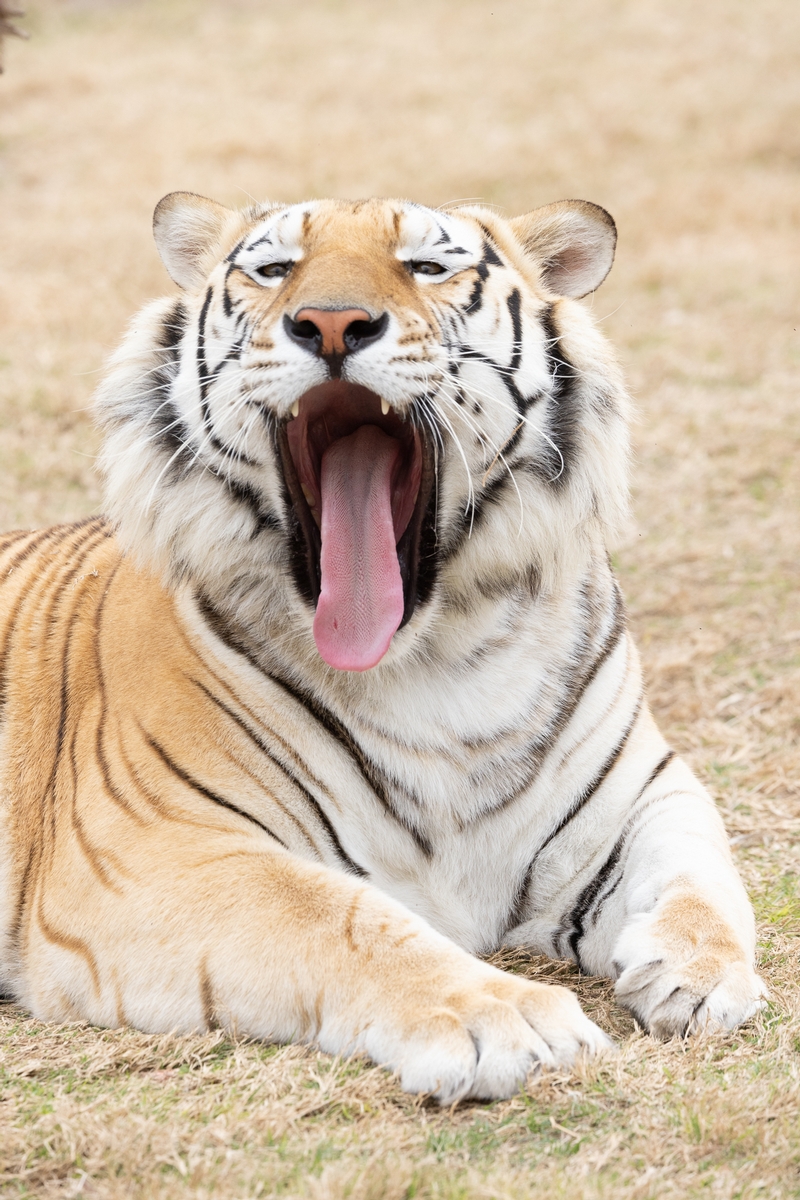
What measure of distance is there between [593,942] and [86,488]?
3.50 meters

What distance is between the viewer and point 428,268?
242 cm

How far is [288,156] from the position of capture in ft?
32.4

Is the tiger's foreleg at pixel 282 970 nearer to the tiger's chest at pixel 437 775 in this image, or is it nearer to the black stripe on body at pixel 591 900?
the tiger's chest at pixel 437 775

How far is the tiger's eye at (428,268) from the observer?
7.91 feet

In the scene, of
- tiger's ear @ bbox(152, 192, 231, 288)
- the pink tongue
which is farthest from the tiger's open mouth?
tiger's ear @ bbox(152, 192, 231, 288)

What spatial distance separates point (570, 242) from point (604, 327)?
4.74 m

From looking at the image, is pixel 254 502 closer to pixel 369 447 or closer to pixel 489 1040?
pixel 369 447

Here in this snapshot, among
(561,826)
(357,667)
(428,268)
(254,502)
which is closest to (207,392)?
(254,502)

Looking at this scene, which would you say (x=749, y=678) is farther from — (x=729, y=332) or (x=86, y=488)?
(x=729, y=332)

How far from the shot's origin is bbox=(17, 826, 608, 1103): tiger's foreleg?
183 cm

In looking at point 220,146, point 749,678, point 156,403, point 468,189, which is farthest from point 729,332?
Result: point 156,403

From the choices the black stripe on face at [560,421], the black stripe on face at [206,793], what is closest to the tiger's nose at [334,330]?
the black stripe on face at [560,421]

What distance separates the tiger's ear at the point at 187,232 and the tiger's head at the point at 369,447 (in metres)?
0.21

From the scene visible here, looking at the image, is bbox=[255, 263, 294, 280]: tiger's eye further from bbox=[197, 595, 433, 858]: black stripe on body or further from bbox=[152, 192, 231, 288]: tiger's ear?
bbox=[197, 595, 433, 858]: black stripe on body
